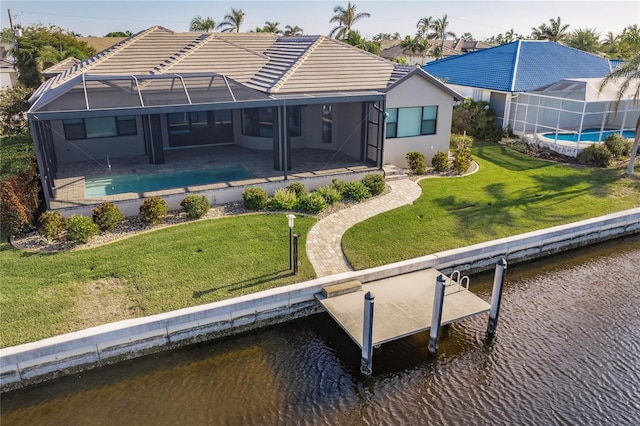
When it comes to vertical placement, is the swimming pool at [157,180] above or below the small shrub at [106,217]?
above

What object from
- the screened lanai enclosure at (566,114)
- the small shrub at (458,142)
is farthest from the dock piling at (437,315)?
the screened lanai enclosure at (566,114)

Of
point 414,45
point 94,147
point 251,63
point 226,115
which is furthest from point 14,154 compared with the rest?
point 414,45

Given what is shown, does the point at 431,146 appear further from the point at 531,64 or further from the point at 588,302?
the point at 531,64

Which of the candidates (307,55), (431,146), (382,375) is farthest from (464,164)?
(382,375)

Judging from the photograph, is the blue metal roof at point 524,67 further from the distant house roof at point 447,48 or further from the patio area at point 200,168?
the distant house roof at point 447,48

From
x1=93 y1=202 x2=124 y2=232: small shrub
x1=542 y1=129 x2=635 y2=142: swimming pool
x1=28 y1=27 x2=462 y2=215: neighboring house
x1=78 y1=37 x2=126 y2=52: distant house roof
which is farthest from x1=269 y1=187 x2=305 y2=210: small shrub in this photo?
x1=78 y1=37 x2=126 y2=52: distant house roof

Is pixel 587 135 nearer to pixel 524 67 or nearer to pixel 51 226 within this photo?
pixel 524 67
